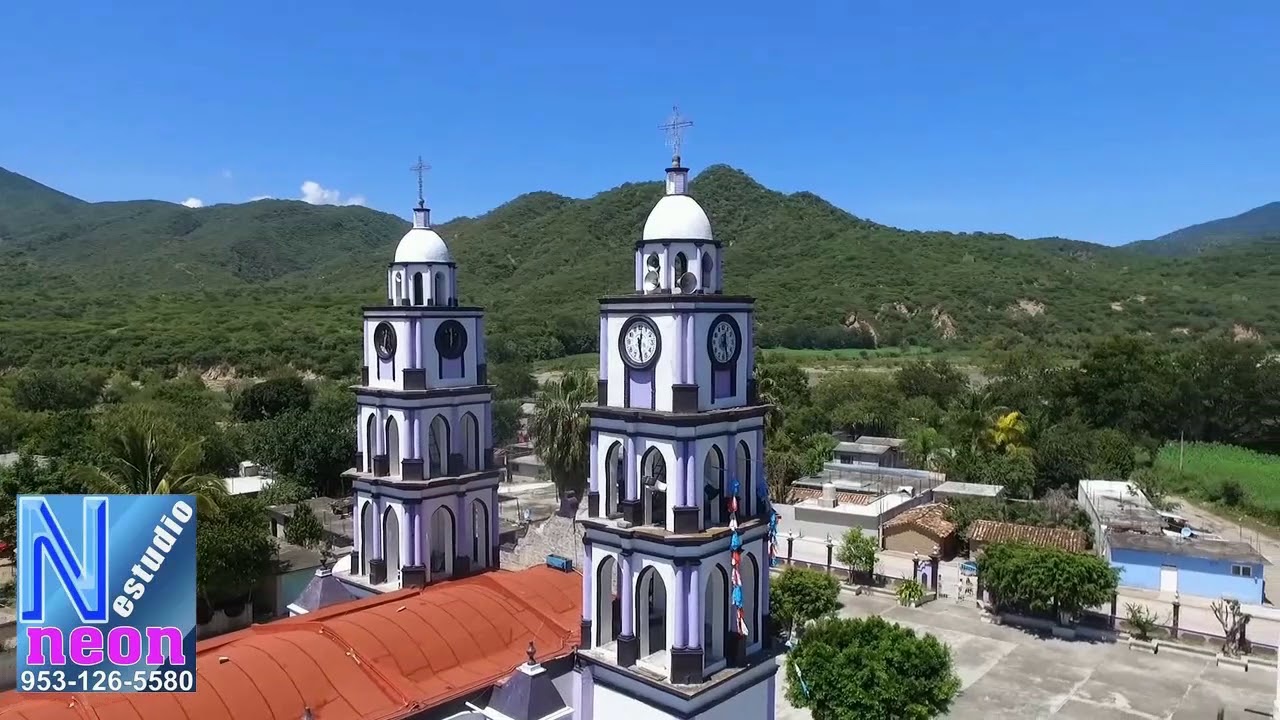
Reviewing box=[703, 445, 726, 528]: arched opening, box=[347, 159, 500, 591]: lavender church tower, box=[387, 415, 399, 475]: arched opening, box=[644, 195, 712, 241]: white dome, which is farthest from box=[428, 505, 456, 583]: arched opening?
box=[644, 195, 712, 241]: white dome

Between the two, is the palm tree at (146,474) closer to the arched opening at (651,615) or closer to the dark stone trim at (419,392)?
the dark stone trim at (419,392)

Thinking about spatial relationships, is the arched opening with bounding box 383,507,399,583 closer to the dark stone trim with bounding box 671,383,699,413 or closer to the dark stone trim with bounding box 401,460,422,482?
the dark stone trim with bounding box 401,460,422,482

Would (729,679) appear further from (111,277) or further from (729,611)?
(111,277)

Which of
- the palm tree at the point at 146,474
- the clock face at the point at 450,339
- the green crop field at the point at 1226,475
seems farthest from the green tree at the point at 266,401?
the green crop field at the point at 1226,475

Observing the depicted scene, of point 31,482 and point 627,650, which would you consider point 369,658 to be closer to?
point 627,650

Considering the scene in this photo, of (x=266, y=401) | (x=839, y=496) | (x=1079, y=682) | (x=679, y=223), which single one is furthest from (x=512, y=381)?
(x=679, y=223)

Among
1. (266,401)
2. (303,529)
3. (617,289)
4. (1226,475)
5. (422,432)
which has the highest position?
(617,289)

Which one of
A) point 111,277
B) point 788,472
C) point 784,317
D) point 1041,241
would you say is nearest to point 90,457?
point 788,472
